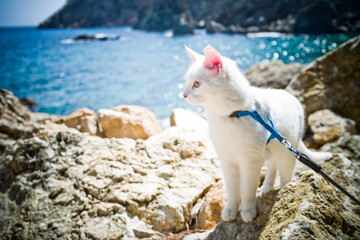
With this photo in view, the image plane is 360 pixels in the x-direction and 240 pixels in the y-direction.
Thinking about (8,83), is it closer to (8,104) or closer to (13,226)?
(8,104)

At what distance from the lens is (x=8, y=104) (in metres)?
5.65

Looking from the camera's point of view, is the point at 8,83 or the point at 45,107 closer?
the point at 45,107

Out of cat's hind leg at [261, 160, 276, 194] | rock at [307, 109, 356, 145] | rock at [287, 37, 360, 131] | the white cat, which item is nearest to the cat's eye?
the white cat

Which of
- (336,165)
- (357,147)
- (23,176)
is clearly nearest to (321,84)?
(357,147)

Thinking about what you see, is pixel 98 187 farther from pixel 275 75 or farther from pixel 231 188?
pixel 275 75

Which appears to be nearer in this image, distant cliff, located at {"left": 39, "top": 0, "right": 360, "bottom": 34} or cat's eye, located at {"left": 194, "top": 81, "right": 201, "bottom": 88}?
cat's eye, located at {"left": 194, "top": 81, "right": 201, "bottom": 88}

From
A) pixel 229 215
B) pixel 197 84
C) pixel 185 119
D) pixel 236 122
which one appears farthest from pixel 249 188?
pixel 185 119

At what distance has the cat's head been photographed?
144 cm

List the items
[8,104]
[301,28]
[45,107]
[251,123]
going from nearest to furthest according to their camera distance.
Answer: [251,123] → [8,104] → [45,107] → [301,28]

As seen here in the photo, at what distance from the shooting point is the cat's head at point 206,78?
1437mm

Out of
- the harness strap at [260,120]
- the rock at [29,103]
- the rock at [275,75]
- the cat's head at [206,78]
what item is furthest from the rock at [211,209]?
the rock at [29,103]

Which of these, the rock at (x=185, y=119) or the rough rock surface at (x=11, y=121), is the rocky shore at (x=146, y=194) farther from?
the rough rock surface at (x=11, y=121)

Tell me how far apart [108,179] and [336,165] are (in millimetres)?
2395

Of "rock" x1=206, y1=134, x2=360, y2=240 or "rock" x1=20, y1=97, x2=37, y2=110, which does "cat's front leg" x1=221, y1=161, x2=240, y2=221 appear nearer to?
"rock" x1=206, y1=134, x2=360, y2=240
